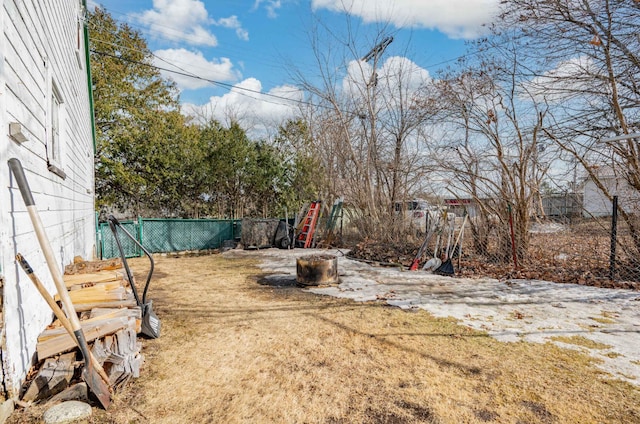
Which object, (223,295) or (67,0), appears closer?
(67,0)

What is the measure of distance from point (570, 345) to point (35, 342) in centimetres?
486

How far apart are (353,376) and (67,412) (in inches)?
81.5

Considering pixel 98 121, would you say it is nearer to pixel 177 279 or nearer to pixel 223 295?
pixel 177 279

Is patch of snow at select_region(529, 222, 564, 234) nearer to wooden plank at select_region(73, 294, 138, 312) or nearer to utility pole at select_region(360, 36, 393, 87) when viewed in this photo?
utility pole at select_region(360, 36, 393, 87)

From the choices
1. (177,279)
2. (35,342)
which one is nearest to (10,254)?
(35,342)

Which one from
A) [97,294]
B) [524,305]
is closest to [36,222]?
[97,294]

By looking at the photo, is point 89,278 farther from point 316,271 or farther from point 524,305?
point 524,305

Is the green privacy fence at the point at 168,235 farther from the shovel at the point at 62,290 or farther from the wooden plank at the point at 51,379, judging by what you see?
the shovel at the point at 62,290

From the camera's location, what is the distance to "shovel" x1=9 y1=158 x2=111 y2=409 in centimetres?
215

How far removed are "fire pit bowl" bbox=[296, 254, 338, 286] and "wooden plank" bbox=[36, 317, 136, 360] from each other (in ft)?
12.4

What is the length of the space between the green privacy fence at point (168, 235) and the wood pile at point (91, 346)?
291 inches

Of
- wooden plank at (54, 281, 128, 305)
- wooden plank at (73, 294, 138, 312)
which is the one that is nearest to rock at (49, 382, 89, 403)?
wooden plank at (73, 294, 138, 312)

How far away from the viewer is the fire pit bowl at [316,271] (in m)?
6.53

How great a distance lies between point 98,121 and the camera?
533 inches
